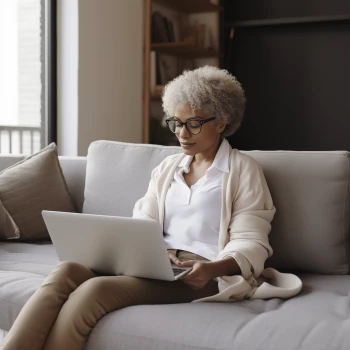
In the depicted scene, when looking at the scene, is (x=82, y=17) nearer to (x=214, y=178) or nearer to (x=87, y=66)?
(x=87, y=66)

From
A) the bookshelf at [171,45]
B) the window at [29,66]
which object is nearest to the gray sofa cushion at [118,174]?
the window at [29,66]

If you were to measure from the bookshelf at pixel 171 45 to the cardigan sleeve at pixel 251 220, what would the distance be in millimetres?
2782

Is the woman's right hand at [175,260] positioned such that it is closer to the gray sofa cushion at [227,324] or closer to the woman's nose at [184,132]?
the gray sofa cushion at [227,324]

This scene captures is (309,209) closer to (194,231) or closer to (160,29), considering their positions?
(194,231)

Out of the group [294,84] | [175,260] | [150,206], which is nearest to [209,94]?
[150,206]

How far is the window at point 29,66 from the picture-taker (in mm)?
4172

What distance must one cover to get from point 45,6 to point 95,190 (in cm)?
205

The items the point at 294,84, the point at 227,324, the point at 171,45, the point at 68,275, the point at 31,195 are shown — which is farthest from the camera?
the point at 294,84

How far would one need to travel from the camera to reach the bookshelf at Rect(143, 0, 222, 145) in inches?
186

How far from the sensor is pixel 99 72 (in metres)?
4.30

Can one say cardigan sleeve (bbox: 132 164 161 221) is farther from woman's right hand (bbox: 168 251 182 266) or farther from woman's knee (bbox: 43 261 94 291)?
woman's knee (bbox: 43 261 94 291)

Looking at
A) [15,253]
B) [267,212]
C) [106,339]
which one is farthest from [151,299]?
[15,253]

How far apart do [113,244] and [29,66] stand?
2.82 metres

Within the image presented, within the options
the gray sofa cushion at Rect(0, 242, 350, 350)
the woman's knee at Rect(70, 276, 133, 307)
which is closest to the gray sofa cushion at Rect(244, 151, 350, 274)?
the gray sofa cushion at Rect(0, 242, 350, 350)
